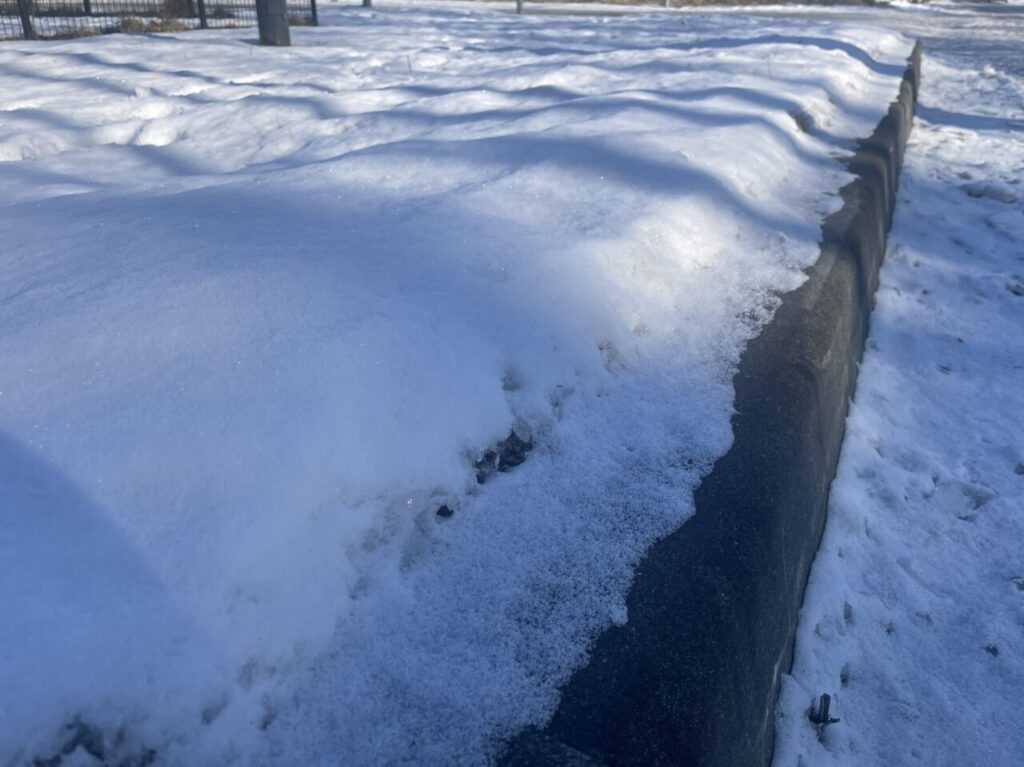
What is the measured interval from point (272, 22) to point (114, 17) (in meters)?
6.27

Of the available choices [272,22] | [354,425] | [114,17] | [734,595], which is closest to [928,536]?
[734,595]

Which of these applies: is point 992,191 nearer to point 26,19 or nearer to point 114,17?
point 26,19

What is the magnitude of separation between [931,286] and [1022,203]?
1.71 m

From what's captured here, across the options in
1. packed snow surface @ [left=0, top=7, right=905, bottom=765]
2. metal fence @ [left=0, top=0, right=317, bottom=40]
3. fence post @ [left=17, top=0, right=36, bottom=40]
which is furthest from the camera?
metal fence @ [left=0, top=0, right=317, bottom=40]

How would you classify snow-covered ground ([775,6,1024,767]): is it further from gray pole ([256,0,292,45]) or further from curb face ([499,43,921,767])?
gray pole ([256,0,292,45])

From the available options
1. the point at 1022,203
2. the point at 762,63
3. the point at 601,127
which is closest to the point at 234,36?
the point at 762,63

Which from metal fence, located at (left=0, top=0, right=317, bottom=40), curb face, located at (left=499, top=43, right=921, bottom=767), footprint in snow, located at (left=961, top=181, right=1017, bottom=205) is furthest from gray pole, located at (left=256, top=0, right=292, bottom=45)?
curb face, located at (left=499, top=43, right=921, bottom=767)

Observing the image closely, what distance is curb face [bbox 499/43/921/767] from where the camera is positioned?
47.2 inches

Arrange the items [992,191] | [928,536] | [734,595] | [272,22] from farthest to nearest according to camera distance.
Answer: [272,22], [992,191], [928,536], [734,595]

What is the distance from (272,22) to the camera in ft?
29.6

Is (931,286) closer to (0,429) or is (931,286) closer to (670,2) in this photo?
(0,429)

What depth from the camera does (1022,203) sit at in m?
4.82

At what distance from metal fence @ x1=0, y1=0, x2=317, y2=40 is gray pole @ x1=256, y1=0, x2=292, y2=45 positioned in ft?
9.31

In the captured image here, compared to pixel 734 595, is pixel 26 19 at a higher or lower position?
higher
